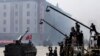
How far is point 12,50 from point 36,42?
9215cm

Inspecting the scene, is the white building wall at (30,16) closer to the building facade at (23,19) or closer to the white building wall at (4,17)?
the building facade at (23,19)

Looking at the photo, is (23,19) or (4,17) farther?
(4,17)

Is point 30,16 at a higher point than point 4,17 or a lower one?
higher

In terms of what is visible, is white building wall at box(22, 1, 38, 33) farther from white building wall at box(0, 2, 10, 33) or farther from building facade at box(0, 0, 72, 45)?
white building wall at box(0, 2, 10, 33)

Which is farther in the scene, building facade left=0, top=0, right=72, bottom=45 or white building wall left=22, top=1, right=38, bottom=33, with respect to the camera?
white building wall left=22, top=1, right=38, bottom=33

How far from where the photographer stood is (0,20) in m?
129

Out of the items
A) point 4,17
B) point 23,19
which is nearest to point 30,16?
point 23,19

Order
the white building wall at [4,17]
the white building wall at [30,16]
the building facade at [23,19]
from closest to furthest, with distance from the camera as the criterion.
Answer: the building facade at [23,19]
the white building wall at [30,16]
the white building wall at [4,17]

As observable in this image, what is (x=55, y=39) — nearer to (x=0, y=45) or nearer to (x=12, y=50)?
(x=0, y=45)

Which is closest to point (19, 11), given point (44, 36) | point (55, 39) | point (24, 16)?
point (24, 16)

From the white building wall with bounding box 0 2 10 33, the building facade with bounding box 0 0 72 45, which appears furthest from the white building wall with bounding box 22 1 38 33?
the white building wall with bounding box 0 2 10 33

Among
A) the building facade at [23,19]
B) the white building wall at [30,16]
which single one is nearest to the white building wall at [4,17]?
the building facade at [23,19]

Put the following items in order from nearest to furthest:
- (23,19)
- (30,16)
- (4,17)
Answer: (30,16)
(23,19)
(4,17)

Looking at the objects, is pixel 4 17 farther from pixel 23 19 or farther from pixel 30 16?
pixel 30 16
